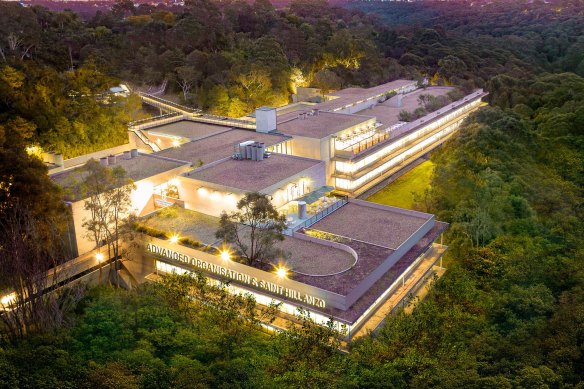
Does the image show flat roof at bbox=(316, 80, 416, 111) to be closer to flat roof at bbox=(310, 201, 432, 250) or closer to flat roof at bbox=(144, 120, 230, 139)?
flat roof at bbox=(144, 120, 230, 139)

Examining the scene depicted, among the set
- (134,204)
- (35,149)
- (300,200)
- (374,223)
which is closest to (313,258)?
(374,223)

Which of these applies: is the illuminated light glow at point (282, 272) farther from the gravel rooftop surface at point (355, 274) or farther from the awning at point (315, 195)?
the awning at point (315, 195)

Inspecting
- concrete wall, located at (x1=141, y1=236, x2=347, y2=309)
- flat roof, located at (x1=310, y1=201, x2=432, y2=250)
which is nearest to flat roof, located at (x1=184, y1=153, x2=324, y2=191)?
flat roof, located at (x1=310, y1=201, x2=432, y2=250)

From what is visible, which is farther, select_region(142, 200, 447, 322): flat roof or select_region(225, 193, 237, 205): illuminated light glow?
select_region(225, 193, 237, 205): illuminated light glow

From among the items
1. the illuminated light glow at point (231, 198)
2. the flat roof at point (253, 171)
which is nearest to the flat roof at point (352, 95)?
the flat roof at point (253, 171)

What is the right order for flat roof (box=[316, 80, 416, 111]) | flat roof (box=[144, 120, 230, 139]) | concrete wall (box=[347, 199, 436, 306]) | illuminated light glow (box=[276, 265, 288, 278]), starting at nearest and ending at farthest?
concrete wall (box=[347, 199, 436, 306]), illuminated light glow (box=[276, 265, 288, 278]), flat roof (box=[144, 120, 230, 139]), flat roof (box=[316, 80, 416, 111])

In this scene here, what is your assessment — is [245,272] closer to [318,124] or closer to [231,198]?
[231,198]
